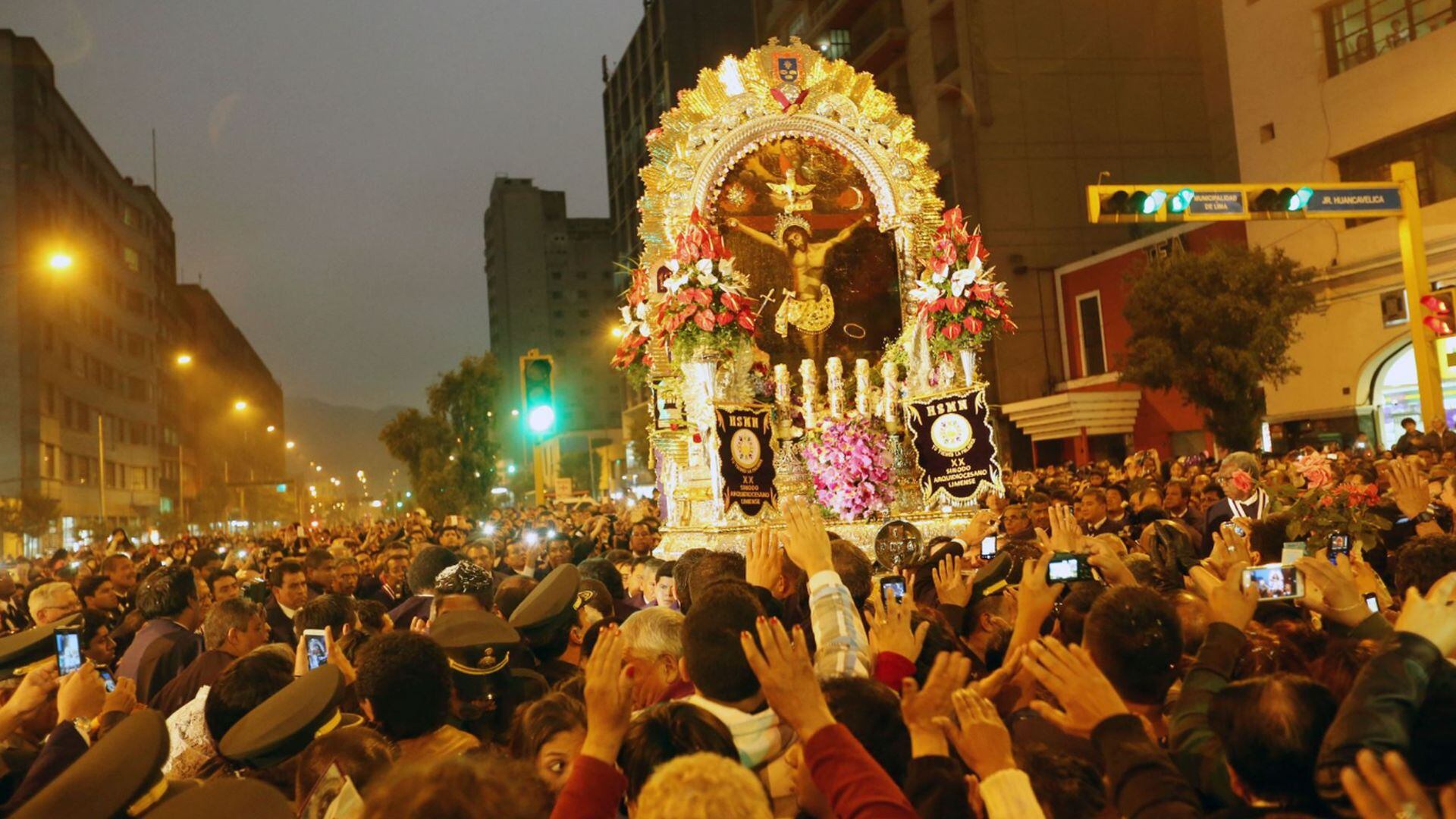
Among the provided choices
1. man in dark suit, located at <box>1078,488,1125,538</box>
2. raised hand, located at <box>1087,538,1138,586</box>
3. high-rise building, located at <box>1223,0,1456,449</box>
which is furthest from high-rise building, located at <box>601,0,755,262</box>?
raised hand, located at <box>1087,538,1138,586</box>

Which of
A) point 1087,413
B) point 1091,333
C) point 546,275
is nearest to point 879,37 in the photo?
point 1091,333

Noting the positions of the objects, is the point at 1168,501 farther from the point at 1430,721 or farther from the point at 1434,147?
the point at 1434,147

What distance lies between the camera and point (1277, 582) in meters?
4.70

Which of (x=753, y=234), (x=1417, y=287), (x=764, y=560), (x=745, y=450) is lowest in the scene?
(x=764, y=560)

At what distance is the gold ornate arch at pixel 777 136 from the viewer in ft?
60.3

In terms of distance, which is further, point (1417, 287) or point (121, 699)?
point (1417, 287)

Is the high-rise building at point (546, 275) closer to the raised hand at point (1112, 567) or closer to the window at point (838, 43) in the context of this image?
the window at point (838, 43)

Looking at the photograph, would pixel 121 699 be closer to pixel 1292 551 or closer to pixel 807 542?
pixel 807 542

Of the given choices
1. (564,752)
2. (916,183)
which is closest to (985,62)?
(916,183)

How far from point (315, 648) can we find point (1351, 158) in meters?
26.5

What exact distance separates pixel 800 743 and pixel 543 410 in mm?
16023

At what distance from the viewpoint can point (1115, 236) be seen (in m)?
38.6

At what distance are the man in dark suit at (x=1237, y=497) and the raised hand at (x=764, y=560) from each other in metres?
5.91

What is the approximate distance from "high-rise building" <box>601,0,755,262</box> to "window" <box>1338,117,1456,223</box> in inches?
1544
